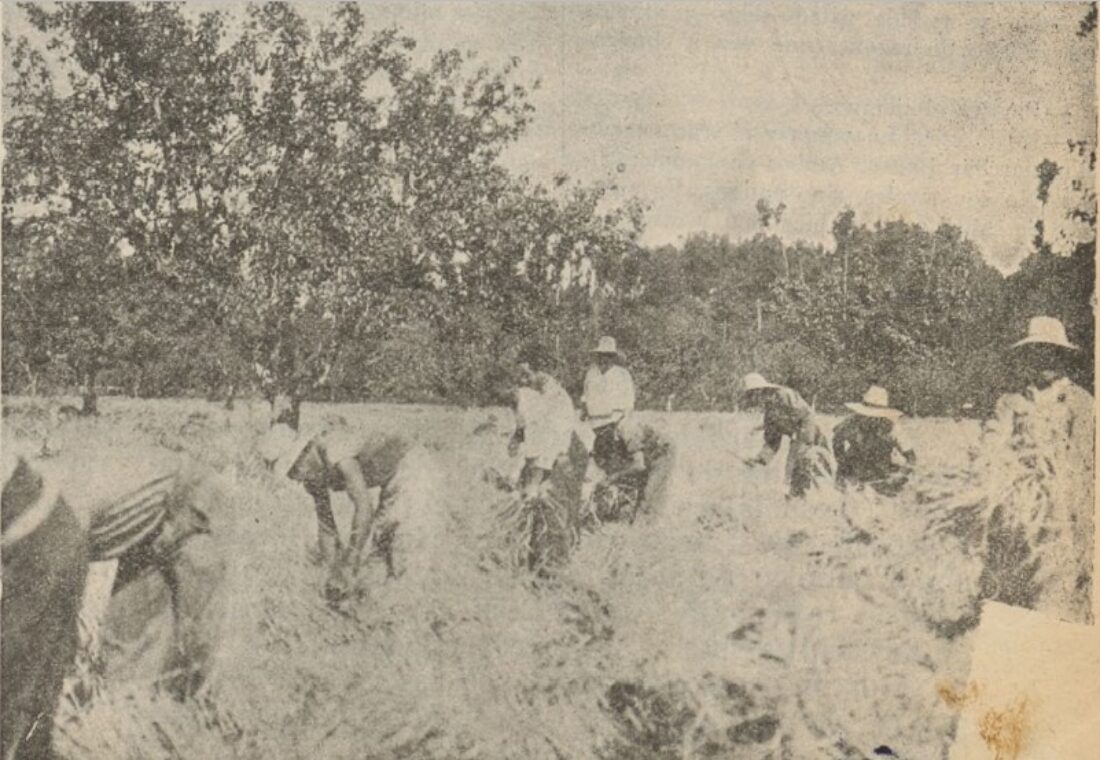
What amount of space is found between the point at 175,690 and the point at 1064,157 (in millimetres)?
3653

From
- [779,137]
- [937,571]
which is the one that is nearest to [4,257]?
[779,137]

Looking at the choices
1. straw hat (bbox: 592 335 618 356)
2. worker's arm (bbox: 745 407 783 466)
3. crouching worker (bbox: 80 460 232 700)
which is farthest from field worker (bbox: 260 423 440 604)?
worker's arm (bbox: 745 407 783 466)

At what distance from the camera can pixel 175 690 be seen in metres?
3.22

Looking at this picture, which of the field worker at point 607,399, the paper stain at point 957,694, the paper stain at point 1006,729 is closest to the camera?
the paper stain at point 1006,729

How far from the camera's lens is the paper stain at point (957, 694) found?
318 cm

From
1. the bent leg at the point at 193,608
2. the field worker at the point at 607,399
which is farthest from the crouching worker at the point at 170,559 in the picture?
the field worker at the point at 607,399

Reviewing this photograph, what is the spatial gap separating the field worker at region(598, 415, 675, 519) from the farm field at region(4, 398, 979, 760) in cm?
4

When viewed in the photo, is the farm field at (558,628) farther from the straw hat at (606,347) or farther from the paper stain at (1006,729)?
the straw hat at (606,347)

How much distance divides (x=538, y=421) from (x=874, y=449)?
120 cm

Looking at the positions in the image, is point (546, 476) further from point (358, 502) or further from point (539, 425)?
point (358, 502)

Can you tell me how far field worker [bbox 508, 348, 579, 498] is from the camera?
3.26 metres

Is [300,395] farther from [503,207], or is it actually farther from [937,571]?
[937,571]

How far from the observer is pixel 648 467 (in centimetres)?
326

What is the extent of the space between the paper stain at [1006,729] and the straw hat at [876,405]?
105cm
